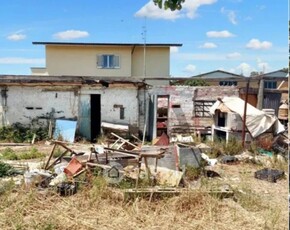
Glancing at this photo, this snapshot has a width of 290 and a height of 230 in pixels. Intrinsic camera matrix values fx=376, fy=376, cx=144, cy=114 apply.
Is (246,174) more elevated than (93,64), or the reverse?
(93,64)

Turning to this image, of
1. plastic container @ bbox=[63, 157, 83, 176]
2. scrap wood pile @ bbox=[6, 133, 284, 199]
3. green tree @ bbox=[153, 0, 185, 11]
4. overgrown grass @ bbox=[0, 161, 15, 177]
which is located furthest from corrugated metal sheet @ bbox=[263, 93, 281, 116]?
green tree @ bbox=[153, 0, 185, 11]

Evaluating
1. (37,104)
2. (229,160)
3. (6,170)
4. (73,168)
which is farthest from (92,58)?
(73,168)

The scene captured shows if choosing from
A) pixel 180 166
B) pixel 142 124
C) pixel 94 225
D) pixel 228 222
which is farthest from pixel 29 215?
pixel 142 124

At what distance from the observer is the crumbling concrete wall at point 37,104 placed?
58.0ft

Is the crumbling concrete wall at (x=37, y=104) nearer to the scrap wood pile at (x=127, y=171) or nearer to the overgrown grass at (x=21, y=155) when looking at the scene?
the overgrown grass at (x=21, y=155)

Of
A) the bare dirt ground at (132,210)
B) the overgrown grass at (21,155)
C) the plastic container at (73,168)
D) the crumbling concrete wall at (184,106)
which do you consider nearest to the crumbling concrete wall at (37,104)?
the crumbling concrete wall at (184,106)

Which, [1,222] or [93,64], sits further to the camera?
[93,64]

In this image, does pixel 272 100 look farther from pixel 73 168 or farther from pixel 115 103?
pixel 73 168

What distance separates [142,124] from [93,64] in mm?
10615

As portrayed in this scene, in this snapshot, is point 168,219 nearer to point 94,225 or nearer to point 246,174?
point 94,225

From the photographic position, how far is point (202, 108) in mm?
18672

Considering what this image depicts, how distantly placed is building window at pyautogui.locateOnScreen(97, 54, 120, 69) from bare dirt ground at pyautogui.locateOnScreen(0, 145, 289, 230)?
20.1 metres

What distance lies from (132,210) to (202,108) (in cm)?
1249

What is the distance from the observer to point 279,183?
984cm
